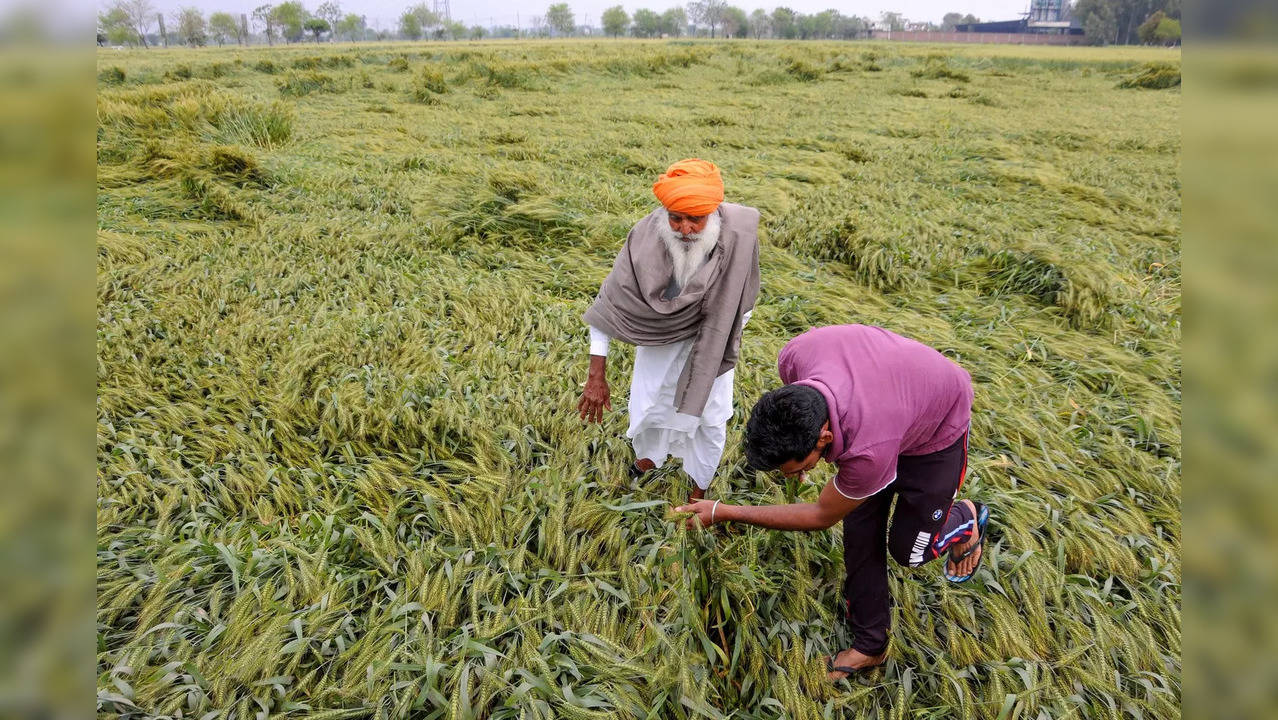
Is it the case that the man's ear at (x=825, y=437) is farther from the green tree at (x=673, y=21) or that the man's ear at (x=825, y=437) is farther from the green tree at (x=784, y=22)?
the green tree at (x=673, y=21)

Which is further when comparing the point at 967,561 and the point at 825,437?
the point at 967,561

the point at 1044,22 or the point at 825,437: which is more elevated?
the point at 1044,22

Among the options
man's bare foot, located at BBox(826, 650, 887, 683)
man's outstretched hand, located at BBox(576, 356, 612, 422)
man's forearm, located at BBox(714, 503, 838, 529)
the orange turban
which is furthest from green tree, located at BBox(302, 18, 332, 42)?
man's bare foot, located at BBox(826, 650, 887, 683)

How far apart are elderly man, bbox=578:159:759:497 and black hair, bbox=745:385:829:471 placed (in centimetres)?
69

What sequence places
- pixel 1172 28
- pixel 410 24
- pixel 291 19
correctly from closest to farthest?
pixel 1172 28, pixel 291 19, pixel 410 24

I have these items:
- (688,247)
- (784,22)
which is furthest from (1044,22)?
(688,247)

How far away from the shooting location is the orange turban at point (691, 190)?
2.29 meters

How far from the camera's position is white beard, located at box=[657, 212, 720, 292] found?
241 centimetres

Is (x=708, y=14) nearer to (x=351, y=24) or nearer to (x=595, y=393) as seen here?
(x=351, y=24)

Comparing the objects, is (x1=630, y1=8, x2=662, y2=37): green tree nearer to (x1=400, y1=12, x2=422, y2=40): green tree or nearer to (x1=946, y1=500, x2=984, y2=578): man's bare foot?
(x1=400, y1=12, x2=422, y2=40): green tree

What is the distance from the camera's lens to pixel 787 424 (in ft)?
5.66

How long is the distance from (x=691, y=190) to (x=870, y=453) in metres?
1.08
